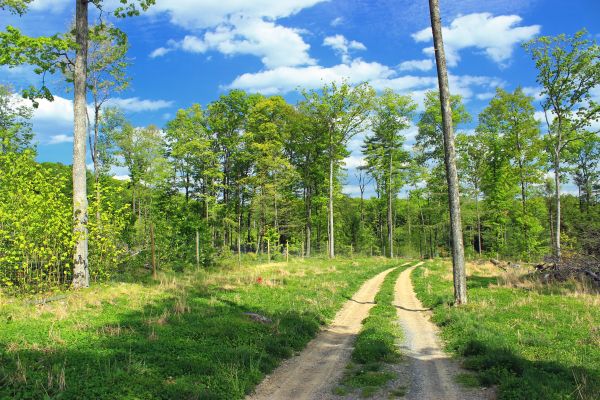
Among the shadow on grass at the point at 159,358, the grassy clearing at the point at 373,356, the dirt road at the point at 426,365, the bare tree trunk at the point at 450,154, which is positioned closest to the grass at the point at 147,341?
the shadow on grass at the point at 159,358

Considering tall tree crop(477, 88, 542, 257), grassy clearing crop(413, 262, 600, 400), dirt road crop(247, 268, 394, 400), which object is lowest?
dirt road crop(247, 268, 394, 400)

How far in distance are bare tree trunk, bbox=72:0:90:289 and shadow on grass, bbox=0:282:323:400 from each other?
13.8ft

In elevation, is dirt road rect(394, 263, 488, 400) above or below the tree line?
below

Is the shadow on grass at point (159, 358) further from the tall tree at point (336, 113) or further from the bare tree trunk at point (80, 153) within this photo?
the tall tree at point (336, 113)

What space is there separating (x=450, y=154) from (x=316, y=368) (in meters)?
10.9

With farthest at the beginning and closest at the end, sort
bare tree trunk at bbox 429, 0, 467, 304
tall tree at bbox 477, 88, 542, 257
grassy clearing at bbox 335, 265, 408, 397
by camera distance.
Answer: tall tree at bbox 477, 88, 542, 257 < bare tree trunk at bbox 429, 0, 467, 304 < grassy clearing at bbox 335, 265, 408, 397

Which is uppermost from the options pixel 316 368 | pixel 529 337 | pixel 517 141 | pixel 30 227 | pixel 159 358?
pixel 517 141

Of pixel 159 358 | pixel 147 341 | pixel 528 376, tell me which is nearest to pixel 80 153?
pixel 147 341

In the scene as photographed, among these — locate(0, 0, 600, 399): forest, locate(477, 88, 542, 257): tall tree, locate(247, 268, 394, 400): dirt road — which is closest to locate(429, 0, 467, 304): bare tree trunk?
locate(0, 0, 600, 399): forest

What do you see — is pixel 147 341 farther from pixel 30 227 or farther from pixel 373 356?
pixel 30 227

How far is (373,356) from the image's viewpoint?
9.23 m

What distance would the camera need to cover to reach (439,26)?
15.9m

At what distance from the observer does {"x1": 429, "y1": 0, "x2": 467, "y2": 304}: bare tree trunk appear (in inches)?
615

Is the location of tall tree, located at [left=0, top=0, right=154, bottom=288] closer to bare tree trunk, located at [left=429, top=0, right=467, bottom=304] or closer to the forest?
the forest
